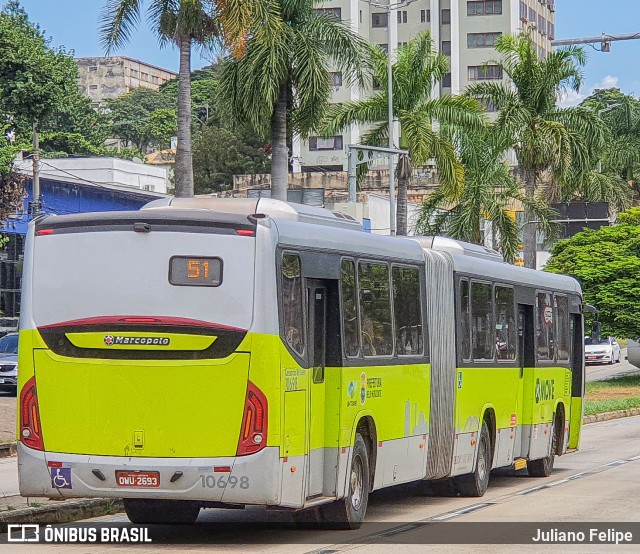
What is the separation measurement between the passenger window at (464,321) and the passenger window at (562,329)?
477 cm

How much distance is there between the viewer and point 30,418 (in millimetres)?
12922

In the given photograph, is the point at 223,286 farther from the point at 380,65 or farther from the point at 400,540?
the point at 380,65

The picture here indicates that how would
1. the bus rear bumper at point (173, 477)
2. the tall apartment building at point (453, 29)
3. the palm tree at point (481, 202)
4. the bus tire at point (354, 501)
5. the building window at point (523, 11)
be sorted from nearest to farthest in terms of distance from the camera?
1. the bus rear bumper at point (173, 477)
2. the bus tire at point (354, 501)
3. the palm tree at point (481, 202)
4. the tall apartment building at point (453, 29)
5. the building window at point (523, 11)

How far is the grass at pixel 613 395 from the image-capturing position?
41409 mm

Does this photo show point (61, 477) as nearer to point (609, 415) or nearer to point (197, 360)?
point (197, 360)

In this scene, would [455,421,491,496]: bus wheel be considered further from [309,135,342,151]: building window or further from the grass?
[309,135,342,151]: building window

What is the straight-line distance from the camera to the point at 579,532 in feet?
46.4

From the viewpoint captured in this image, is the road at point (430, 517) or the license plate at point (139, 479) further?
the road at point (430, 517)

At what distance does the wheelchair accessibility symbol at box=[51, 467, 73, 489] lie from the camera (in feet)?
41.5

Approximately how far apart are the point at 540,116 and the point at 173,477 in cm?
3944

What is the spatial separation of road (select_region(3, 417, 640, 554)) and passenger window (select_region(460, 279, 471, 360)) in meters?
1.92

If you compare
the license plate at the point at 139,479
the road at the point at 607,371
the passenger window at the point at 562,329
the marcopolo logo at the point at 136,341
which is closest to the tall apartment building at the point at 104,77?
the road at the point at 607,371

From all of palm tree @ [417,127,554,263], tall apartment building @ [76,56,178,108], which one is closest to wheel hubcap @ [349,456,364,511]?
palm tree @ [417,127,554,263]

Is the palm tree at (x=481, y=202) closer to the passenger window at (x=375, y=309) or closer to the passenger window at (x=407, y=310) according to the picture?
the passenger window at (x=407, y=310)
